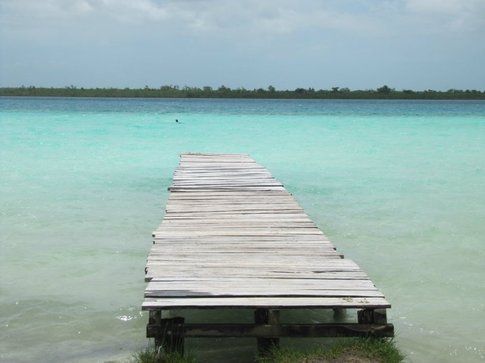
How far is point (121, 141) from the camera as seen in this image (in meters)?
20.8

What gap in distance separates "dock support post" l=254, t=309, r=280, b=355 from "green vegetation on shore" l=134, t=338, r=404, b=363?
0.04 m

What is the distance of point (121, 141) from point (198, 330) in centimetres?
1771

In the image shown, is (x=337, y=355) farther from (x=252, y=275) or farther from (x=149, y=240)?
(x=149, y=240)

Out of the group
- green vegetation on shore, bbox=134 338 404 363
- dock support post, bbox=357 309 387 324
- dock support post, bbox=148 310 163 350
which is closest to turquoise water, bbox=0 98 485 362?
green vegetation on shore, bbox=134 338 404 363

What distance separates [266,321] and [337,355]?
0.41 meters

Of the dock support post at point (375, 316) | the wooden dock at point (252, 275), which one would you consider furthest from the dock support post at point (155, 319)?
the dock support post at point (375, 316)

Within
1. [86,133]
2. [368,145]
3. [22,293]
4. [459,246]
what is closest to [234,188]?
[459,246]

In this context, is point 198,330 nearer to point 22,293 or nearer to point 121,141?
point 22,293

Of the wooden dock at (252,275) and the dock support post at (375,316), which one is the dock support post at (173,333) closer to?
the wooden dock at (252,275)

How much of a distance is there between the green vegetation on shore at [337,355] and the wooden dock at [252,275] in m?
0.06

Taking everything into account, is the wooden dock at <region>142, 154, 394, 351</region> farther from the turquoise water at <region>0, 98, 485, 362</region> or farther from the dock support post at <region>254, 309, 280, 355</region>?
the turquoise water at <region>0, 98, 485, 362</region>

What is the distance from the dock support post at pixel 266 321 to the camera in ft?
11.5

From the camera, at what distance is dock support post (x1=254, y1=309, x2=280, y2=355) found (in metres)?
3.51

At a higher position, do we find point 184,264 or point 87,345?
point 184,264
